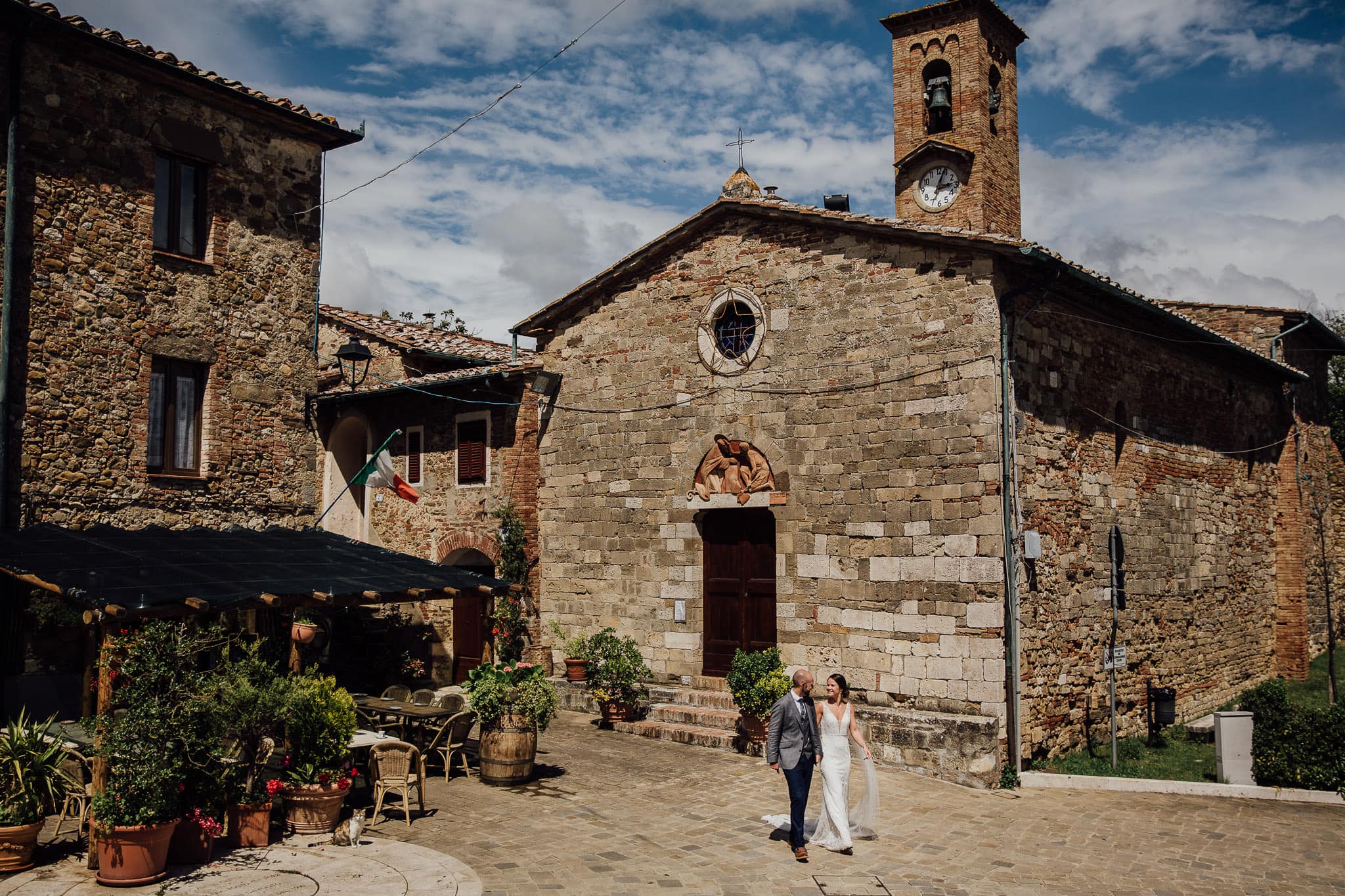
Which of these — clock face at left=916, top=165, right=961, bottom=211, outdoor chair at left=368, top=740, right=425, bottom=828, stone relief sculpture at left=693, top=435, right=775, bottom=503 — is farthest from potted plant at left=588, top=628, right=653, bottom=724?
clock face at left=916, top=165, right=961, bottom=211

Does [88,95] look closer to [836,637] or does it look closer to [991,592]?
[836,637]

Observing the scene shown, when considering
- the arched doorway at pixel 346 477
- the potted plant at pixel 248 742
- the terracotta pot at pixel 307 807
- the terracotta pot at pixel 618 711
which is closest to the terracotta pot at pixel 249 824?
the potted plant at pixel 248 742

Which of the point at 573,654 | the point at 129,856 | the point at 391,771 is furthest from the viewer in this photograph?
the point at 573,654

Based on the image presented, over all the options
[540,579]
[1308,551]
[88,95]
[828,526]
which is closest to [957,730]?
[828,526]

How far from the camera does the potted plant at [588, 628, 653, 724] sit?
45.6 feet

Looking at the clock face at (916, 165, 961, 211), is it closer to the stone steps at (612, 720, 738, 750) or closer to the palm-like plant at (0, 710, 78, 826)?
the stone steps at (612, 720, 738, 750)

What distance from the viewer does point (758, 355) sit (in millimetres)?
14086

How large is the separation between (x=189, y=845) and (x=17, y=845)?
116 cm

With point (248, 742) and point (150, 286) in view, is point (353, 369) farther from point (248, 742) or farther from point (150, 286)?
point (248, 742)

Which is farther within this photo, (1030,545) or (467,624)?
(467,624)

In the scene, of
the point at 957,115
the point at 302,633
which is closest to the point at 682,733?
the point at 302,633

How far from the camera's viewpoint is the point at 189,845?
7.67m

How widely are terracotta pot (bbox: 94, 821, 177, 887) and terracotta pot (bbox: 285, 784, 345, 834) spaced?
4.35 feet

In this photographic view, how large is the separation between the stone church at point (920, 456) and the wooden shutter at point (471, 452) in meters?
1.46
